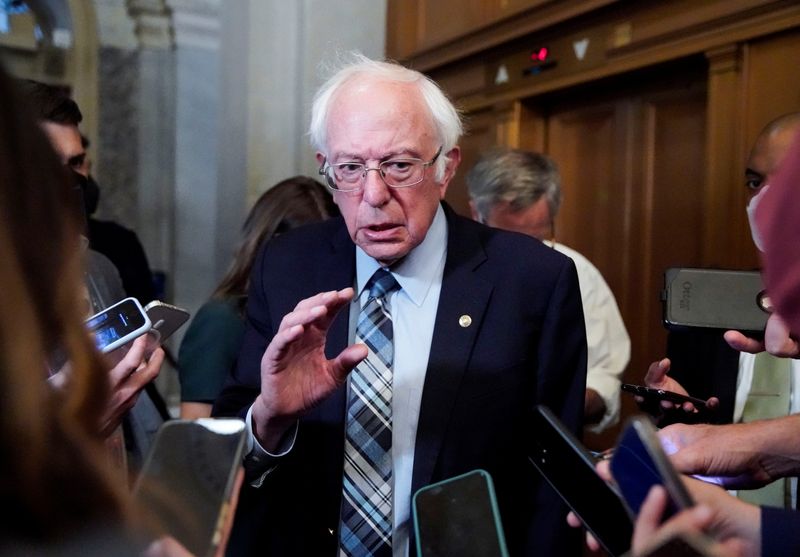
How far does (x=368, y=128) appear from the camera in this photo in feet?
5.01

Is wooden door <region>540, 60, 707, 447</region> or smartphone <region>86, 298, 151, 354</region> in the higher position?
wooden door <region>540, 60, 707, 447</region>

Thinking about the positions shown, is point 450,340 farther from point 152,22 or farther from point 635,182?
point 152,22

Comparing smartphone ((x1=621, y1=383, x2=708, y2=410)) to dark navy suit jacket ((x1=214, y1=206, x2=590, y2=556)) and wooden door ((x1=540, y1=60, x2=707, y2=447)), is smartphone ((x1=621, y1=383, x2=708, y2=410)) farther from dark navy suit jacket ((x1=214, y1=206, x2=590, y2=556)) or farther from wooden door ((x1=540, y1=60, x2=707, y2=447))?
wooden door ((x1=540, y1=60, x2=707, y2=447))

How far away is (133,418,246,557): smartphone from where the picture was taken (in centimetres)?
69

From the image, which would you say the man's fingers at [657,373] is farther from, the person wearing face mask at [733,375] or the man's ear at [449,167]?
the man's ear at [449,167]

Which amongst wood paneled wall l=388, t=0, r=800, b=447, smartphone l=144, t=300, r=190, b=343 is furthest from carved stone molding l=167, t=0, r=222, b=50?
smartphone l=144, t=300, r=190, b=343

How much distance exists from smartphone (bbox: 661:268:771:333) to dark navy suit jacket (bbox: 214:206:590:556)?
173 mm

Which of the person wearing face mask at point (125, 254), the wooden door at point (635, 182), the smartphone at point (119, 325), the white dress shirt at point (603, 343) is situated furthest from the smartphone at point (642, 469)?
the person wearing face mask at point (125, 254)

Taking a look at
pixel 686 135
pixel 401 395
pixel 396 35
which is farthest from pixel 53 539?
pixel 396 35

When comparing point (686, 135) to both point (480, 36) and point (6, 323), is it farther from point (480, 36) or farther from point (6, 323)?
point (6, 323)

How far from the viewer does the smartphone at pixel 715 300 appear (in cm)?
150

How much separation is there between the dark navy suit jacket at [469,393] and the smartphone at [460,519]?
418mm

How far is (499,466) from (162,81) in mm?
4187

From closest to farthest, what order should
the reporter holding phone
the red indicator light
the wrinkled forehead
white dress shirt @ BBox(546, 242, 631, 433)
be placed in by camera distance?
the reporter holding phone
the wrinkled forehead
white dress shirt @ BBox(546, 242, 631, 433)
the red indicator light
